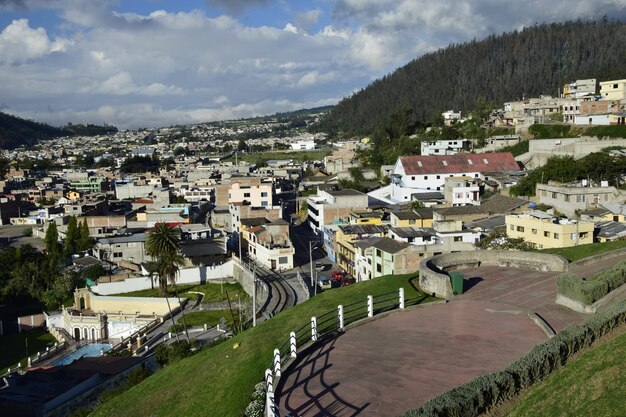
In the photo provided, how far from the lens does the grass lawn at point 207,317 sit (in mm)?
34375

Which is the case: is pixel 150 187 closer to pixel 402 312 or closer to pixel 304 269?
pixel 304 269

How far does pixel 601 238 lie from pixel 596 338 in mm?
23692

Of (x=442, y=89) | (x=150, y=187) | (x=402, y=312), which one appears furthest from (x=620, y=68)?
(x=402, y=312)

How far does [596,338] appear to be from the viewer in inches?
397

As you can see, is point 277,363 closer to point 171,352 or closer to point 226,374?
point 226,374

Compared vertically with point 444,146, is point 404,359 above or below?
below

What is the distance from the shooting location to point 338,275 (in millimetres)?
38188

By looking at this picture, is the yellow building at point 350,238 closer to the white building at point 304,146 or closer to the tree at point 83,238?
the tree at point 83,238

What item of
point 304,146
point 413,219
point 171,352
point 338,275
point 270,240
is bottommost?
point 338,275

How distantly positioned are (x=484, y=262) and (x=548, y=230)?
49.5 ft

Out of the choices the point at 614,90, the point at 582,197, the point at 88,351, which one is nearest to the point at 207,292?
the point at 88,351

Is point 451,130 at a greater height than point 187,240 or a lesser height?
greater

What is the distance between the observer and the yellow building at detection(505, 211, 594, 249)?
102 ft

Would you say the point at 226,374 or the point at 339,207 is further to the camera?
the point at 339,207
